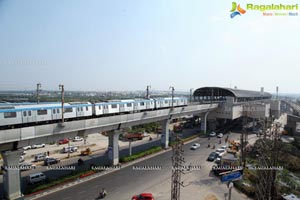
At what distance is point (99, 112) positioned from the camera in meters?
30.4

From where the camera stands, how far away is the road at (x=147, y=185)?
70.8 feet

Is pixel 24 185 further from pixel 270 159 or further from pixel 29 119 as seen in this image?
pixel 270 159

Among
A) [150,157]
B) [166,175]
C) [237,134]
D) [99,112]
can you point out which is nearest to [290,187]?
[166,175]

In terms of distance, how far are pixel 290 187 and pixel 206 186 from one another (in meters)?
9.60

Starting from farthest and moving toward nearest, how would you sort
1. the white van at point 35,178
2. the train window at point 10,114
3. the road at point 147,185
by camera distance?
the white van at point 35,178 → the road at point 147,185 → the train window at point 10,114

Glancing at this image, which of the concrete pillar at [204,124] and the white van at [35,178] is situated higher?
the concrete pillar at [204,124]

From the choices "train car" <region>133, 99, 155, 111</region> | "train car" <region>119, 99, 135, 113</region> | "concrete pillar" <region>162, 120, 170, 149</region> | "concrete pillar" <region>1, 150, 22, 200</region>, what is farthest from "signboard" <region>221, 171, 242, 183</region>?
"concrete pillar" <region>162, 120, 170, 149</region>

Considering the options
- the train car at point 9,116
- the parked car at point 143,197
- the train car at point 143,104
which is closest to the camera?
the train car at point 9,116

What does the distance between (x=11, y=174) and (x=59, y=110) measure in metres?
8.34

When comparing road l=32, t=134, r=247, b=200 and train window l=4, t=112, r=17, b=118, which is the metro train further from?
road l=32, t=134, r=247, b=200

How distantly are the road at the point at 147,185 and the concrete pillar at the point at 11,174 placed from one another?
8.48 ft

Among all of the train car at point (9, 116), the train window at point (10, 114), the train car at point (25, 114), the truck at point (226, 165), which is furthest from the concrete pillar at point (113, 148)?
the truck at point (226, 165)

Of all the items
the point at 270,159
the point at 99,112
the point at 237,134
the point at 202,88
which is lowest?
the point at 237,134

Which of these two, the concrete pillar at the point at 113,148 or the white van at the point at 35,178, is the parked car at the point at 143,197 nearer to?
the concrete pillar at the point at 113,148
